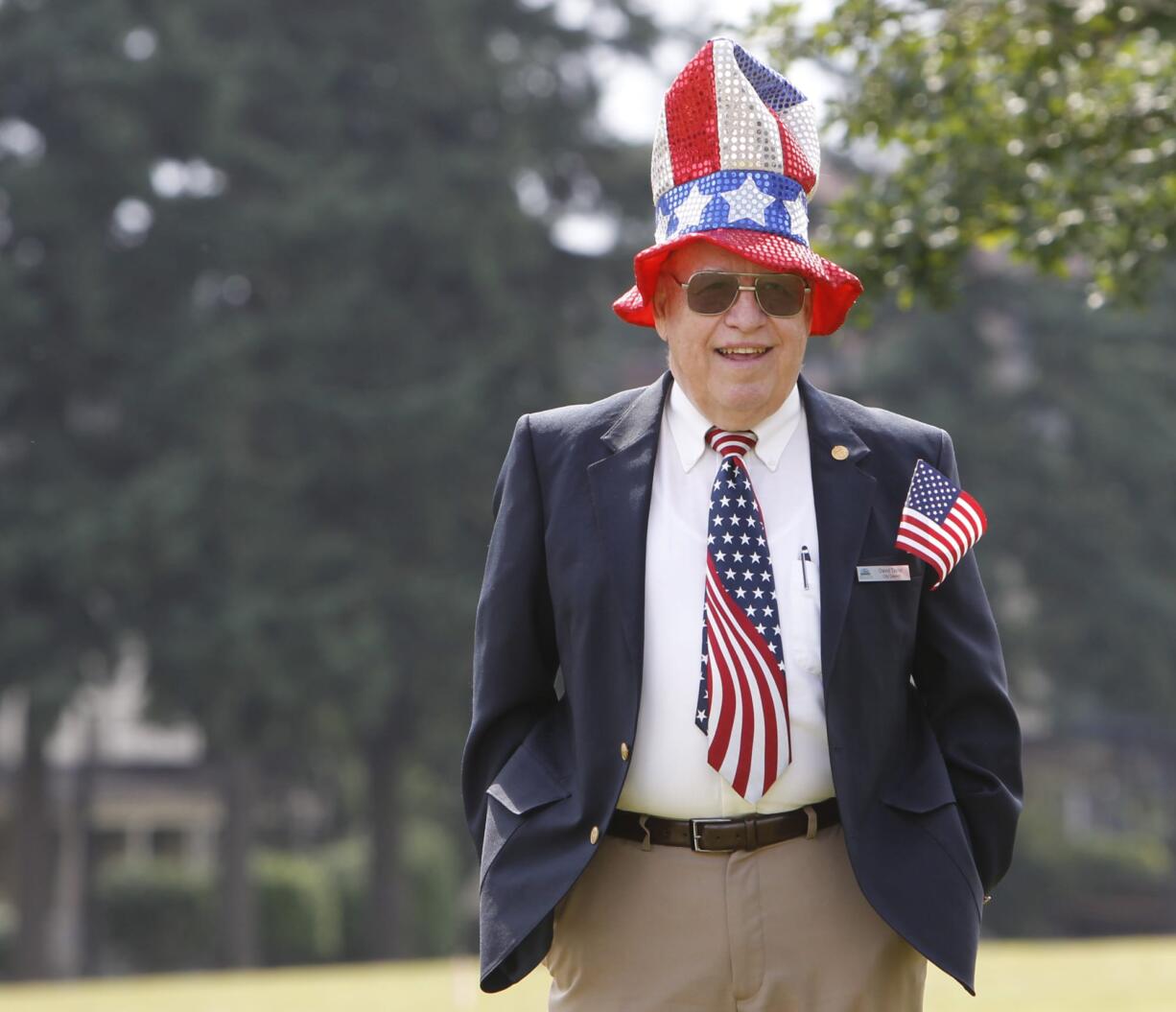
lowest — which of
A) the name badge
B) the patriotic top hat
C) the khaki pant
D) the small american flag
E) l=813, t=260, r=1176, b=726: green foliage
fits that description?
the khaki pant

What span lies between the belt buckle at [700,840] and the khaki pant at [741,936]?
12mm

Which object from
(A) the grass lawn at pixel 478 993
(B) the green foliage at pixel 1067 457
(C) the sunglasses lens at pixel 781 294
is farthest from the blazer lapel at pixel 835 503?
(B) the green foliage at pixel 1067 457

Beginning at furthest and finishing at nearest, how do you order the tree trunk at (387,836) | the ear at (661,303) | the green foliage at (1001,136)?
the tree trunk at (387,836) → the green foliage at (1001,136) → the ear at (661,303)

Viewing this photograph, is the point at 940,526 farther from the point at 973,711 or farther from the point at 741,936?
the point at 741,936

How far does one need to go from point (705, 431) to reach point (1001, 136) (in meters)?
4.52

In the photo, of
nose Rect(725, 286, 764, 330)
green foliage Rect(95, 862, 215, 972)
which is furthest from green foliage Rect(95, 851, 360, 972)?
nose Rect(725, 286, 764, 330)

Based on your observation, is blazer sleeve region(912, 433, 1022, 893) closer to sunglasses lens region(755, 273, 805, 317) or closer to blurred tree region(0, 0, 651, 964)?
sunglasses lens region(755, 273, 805, 317)

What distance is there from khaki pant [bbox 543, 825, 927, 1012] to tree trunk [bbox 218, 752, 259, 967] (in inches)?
1000

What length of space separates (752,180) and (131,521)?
22.3 metres

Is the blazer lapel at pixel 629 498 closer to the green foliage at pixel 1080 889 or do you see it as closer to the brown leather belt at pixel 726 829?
the brown leather belt at pixel 726 829

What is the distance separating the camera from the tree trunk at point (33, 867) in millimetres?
26750

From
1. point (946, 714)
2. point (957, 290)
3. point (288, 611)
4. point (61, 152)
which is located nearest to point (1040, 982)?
point (957, 290)

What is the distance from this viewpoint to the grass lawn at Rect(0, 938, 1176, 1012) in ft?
42.1

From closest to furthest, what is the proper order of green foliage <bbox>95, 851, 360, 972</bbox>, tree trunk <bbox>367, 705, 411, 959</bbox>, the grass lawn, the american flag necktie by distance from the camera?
the american flag necktie
the grass lawn
tree trunk <bbox>367, 705, 411, 959</bbox>
green foliage <bbox>95, 851, 360, 972</bbox>
